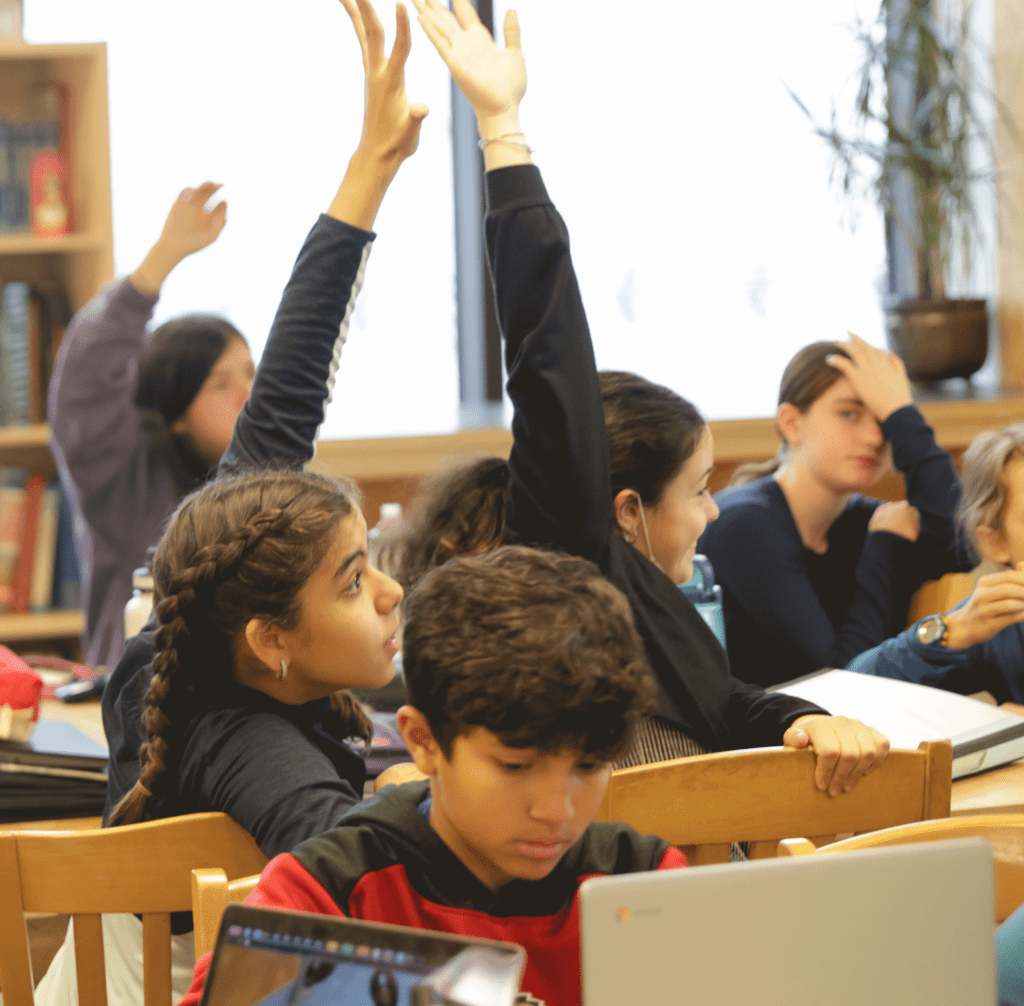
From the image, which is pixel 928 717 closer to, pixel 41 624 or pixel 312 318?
pixel 312 318

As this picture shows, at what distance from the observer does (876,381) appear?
93.8 inches

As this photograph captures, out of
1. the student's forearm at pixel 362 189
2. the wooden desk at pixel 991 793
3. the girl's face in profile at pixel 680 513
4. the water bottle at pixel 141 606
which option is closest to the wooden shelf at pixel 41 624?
the water bottle at pixel 141 606

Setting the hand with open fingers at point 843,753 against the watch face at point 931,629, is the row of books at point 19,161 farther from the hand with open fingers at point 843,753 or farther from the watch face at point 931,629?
the hand with open fingers at point 843,753

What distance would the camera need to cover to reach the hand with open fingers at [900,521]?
2.33 metres

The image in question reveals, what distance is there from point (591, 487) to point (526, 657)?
0.49 metres

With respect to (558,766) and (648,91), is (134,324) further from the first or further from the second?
(558,766)

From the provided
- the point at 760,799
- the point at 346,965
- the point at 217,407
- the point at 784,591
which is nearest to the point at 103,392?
the point at 217,407

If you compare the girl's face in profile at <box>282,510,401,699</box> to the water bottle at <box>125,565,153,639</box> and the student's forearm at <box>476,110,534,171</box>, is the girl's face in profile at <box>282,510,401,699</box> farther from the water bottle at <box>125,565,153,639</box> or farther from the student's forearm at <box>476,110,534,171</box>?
the water bottle at <box>125,565,153,639</box>

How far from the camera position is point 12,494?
2.86 meters

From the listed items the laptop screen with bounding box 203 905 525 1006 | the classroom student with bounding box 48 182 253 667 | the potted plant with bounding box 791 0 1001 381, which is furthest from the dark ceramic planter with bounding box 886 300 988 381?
the laptop screen with bounding box 203 905 525 1006

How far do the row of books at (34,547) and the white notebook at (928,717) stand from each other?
191cm

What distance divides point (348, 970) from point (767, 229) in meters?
3.22

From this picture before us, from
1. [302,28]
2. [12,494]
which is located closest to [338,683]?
[12,494]

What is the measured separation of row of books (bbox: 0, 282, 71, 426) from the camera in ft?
9.25
